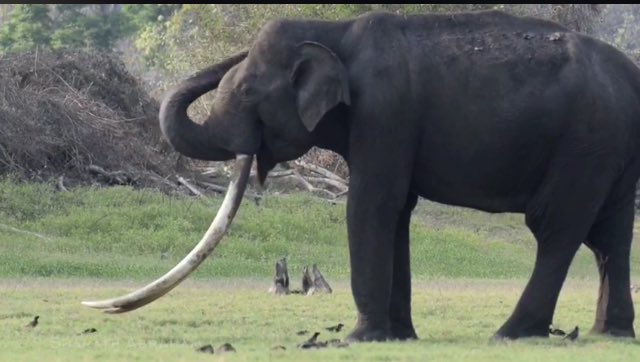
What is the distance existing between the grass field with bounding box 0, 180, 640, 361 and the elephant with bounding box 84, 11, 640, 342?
0.87 meters

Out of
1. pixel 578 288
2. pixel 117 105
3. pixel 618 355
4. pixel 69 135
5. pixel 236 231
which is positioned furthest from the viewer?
pixel 117 105

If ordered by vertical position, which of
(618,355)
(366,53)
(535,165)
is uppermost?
(366,53)

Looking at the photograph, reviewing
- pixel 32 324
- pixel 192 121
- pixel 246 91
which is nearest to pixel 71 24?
pixel 32 324

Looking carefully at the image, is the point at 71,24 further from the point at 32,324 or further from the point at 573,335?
the point at 573,335

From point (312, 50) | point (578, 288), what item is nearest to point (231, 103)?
point (312, 50)

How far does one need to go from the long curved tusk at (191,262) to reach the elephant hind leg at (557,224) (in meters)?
2.25

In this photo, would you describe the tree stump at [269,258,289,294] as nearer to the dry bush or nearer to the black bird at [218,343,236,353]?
the black bird at [218,343,236,353]

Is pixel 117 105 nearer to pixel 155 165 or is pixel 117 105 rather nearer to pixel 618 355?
pixel 155 165

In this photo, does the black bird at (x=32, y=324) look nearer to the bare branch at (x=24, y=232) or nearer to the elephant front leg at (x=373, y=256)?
the elephant front leg at (x=373, y=256)

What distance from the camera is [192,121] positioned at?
13828 millimetres

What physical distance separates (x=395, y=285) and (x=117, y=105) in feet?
60.5

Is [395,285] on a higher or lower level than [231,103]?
lower

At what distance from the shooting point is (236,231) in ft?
83.5

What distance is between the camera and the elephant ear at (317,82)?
13102mm
